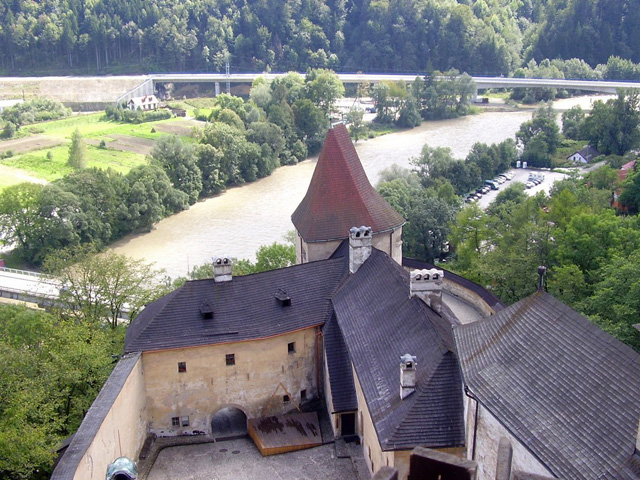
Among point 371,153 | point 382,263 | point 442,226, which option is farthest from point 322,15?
point 382,263

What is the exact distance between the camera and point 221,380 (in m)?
26.5

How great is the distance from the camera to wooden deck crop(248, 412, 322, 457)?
24984 mm

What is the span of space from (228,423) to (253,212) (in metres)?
40.5

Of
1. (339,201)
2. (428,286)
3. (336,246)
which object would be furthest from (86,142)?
(428,286)

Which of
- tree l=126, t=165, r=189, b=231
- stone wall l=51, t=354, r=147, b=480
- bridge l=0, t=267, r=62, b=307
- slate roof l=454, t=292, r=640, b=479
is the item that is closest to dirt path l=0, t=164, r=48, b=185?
tree l=126, t=165, r=189, b=231

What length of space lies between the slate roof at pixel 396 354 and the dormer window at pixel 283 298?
1.76 m

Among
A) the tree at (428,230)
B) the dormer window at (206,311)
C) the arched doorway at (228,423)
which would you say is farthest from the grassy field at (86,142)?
the dormer window at (206,311)

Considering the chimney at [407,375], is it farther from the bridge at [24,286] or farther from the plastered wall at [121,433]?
the bridge at [24,286]

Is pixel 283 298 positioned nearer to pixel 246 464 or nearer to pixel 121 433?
pixel 246 464

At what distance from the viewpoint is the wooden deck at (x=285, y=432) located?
25.0 meters

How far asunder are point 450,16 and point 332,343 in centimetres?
11312

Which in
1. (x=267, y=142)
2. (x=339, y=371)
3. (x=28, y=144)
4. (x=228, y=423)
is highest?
(x=339, y=371)

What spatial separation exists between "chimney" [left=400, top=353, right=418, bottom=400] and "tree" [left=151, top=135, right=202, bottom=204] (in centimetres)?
5104

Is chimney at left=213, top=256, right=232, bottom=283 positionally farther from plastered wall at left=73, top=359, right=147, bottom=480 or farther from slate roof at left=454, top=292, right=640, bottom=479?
slate roof at left=454, top=292, right=640, bottom=479
